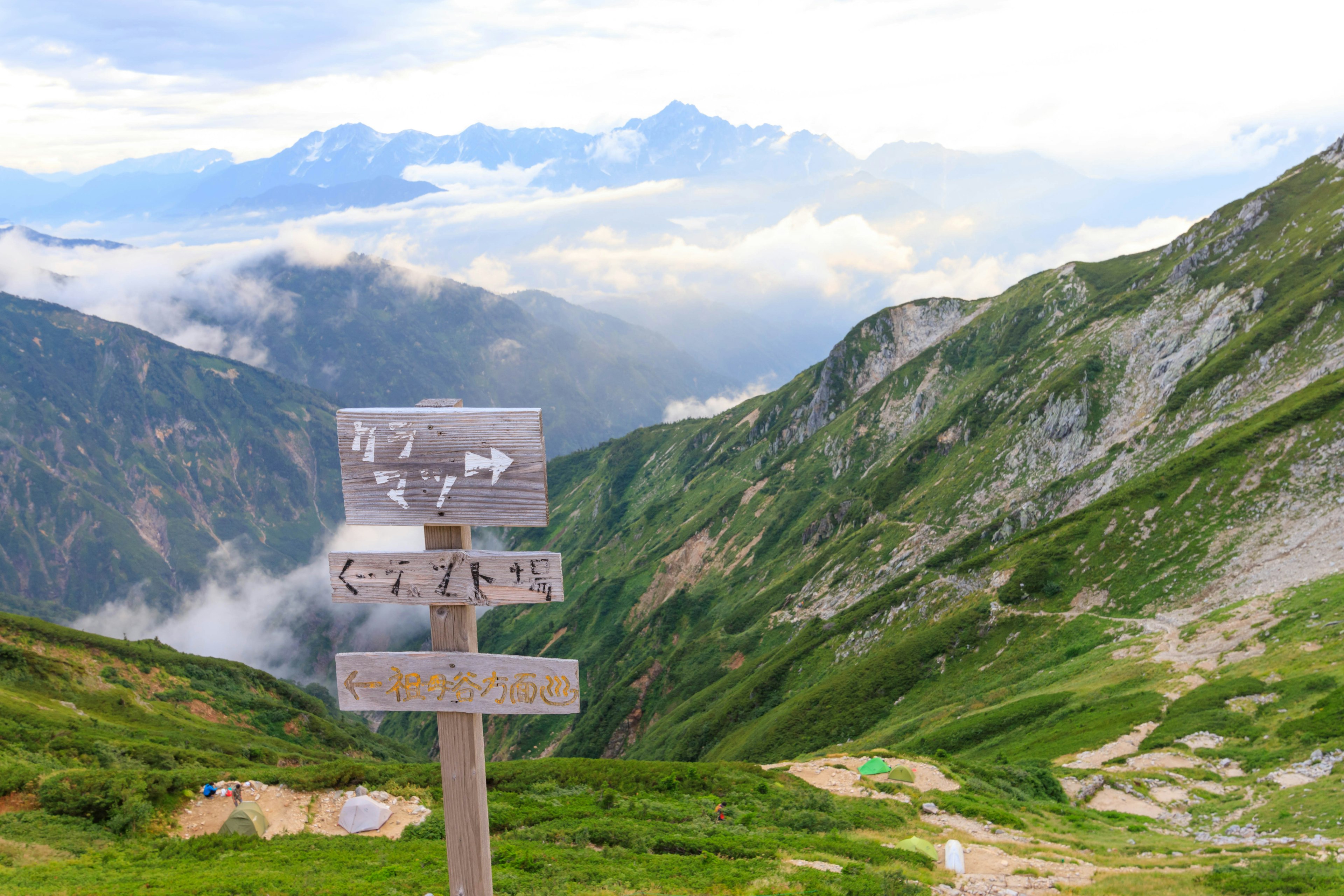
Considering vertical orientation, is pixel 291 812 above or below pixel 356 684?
below

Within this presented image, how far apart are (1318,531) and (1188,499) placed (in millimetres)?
15570

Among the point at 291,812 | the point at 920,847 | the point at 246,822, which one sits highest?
the point at 246,822

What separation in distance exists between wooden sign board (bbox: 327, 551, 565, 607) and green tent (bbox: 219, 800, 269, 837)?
24058mm

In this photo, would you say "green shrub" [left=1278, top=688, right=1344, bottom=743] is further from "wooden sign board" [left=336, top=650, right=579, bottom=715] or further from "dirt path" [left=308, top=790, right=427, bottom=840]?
"wooden sign board" [left=336, top=650, right=579, bottom=715]

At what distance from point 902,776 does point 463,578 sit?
34805 mm

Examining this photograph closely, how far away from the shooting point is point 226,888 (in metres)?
19.1

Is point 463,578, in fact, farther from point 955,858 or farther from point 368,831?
point 368,831

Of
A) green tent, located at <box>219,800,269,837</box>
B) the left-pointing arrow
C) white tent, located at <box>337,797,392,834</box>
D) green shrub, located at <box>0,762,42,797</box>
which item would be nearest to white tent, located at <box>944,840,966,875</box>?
the left-pointing arrow

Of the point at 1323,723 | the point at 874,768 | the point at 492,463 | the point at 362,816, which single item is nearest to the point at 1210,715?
the point at 1323,723

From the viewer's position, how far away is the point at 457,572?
10.2 metres

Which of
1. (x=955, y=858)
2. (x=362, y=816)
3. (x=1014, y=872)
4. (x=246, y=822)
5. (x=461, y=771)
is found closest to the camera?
(x=461, y=771)

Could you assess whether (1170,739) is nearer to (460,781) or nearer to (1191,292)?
(460,781)

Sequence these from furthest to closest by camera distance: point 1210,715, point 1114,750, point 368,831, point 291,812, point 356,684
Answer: point 1114,750
point 1210,715
point 291,812
point 368,831
point 356,684

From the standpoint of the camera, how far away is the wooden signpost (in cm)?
1016
